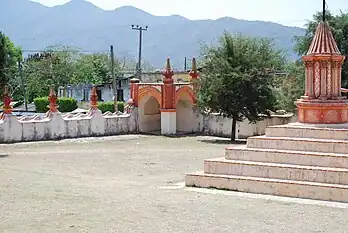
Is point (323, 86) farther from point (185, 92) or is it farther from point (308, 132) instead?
point (185, 92)

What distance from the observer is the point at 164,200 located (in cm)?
1175

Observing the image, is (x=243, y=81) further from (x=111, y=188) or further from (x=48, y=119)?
(x=111, y=188)

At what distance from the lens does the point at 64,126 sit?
94.4 feet

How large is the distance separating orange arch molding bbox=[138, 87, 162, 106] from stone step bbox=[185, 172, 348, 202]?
1852 cm

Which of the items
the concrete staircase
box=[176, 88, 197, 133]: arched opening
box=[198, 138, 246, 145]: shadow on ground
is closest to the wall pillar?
box=[176, 88, 197, 133]: arched opening

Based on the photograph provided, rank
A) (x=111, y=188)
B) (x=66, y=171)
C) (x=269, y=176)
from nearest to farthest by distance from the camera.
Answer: (x=269, y=176) → (x=111, y=188) → (x=66, y=171)

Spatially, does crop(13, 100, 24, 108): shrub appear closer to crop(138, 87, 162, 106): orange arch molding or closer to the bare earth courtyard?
crop(138, 87, 162, 106): orange arch molding

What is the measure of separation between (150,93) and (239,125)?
5.38m

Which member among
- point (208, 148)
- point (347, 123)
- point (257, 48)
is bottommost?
point (208, 148)

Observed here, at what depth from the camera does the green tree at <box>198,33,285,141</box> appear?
2730 cm

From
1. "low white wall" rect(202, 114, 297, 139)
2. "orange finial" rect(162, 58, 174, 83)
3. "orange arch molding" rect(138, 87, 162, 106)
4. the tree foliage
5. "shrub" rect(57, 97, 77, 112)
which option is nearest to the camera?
"low white wall" rect(202, 114, 297, 139)

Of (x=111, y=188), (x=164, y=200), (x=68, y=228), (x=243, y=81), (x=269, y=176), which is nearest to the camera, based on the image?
(x=68, y=228)

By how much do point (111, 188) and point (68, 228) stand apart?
430 centimetres

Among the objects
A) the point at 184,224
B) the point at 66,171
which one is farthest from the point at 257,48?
the point at 184,224
